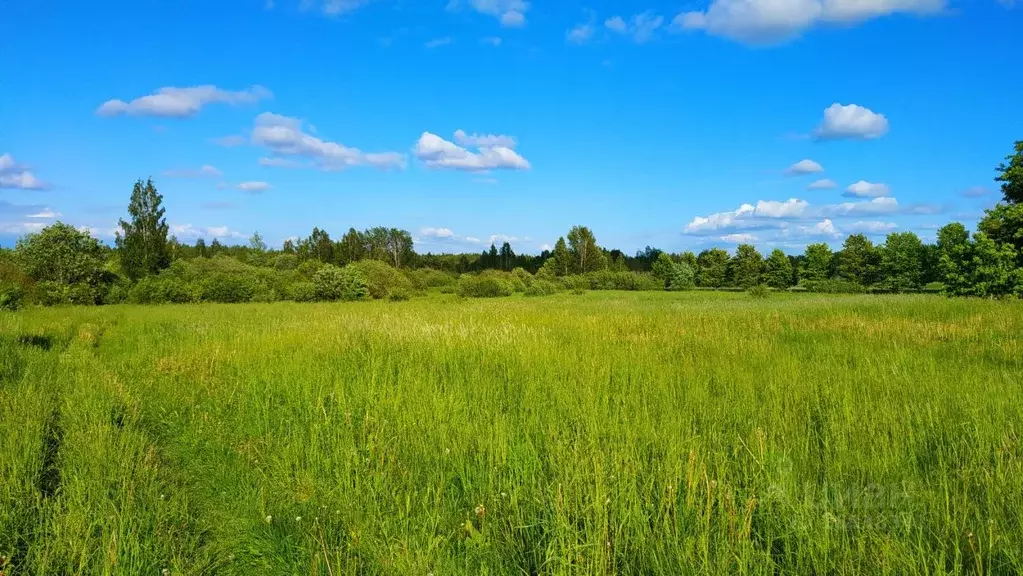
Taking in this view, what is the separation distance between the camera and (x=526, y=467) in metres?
4.07

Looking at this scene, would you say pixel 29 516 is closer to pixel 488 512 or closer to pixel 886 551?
pixel 488 512

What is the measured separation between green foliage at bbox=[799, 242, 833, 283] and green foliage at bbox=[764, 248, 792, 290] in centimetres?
258

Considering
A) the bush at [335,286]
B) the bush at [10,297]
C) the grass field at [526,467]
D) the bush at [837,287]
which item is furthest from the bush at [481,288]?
the grass field at [526,467]

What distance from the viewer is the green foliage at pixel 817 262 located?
7325 centimetres

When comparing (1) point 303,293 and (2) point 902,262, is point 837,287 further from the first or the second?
(1) point 303,293

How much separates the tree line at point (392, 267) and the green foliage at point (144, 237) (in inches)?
4.0

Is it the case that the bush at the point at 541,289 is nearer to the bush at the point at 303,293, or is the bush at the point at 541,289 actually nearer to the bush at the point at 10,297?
the bush at the point at 303,293

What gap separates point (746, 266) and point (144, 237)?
81.0m

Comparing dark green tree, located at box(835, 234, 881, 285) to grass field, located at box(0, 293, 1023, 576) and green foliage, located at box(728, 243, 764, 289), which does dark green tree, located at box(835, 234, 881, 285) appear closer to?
green foliage, located at box(728, 243, 764, 289)

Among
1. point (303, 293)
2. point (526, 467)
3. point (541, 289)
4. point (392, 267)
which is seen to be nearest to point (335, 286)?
point (303, 293)

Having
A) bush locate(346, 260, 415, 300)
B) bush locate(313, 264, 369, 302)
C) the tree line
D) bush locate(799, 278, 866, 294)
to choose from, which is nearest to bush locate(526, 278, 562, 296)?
the tree line

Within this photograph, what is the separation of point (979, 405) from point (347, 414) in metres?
6.87

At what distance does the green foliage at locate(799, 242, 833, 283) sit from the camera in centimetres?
7325

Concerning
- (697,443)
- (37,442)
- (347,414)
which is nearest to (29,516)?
(37,442)
